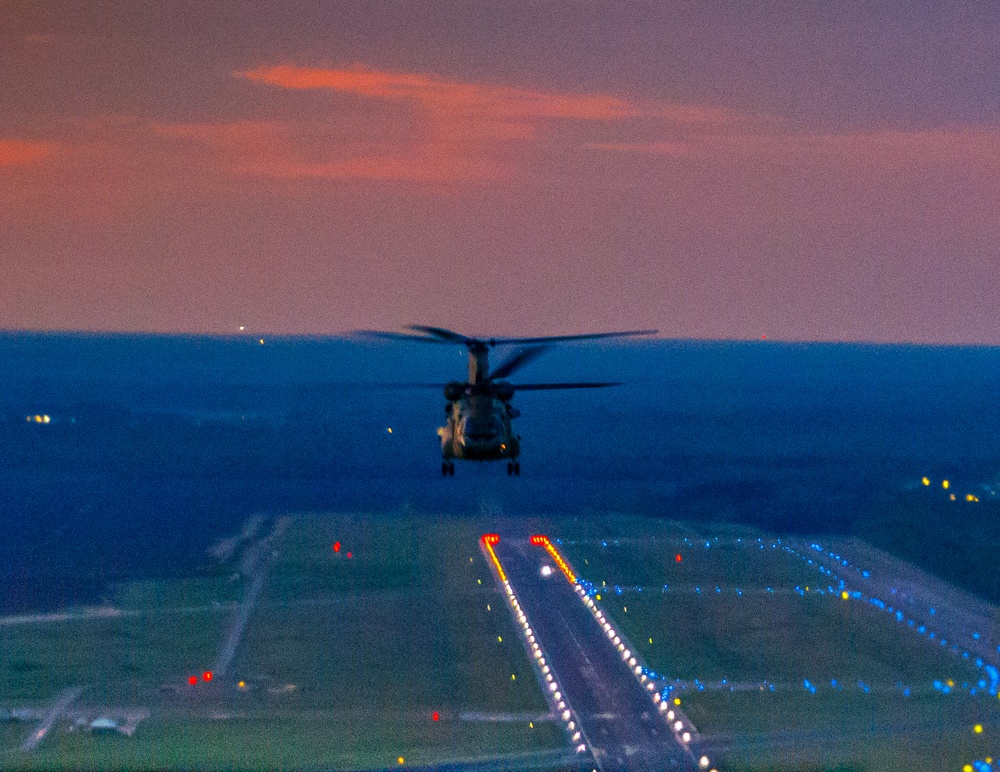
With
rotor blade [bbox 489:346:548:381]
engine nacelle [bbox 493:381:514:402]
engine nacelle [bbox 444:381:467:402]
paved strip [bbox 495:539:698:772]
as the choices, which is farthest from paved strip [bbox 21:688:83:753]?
rotor blade [bbox 489:346:548:381]

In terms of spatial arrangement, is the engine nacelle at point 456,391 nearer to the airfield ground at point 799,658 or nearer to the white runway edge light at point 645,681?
the white runway edge light at point 645,681

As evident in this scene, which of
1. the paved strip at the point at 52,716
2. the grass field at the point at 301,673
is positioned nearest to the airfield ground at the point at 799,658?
the grass field at the point at 301,673

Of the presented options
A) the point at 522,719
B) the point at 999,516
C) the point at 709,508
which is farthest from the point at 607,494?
the point at 522,719

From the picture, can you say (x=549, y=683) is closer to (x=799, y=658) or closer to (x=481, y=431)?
(x=799, y=658)

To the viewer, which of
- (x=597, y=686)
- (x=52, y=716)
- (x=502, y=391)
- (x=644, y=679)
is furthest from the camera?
(x=644, y=679)

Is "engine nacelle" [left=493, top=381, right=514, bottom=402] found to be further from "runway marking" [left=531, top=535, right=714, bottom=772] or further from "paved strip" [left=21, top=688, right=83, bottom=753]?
"paved strip" [left=21, top=688, right=83, bottom=753]

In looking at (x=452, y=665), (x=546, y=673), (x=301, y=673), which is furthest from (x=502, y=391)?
(x=301, y=673)

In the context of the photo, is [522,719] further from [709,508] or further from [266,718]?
[709,508]
